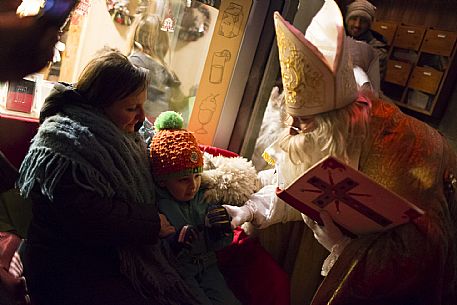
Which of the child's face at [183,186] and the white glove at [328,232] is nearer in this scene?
the white glove at [328,232]

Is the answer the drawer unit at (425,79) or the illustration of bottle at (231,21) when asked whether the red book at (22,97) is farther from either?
the drawer unit at (425,79)

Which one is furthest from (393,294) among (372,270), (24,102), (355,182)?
(24,102)

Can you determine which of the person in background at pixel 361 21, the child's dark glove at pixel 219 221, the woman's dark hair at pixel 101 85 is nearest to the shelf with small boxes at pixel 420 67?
the person in background at pixel 361 21

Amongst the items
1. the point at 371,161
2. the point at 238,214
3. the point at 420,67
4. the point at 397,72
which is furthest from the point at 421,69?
the point at 238,214

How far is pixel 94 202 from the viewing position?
4.14ft

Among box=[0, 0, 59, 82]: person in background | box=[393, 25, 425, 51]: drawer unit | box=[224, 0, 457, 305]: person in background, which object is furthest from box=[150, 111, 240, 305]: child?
box=[393, 25, 425, 51]: drawer unit

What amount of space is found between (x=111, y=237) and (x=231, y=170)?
0.50 m

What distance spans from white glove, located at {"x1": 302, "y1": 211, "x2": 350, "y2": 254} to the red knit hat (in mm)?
433

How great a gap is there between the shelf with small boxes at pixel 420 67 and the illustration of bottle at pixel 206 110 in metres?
1.28

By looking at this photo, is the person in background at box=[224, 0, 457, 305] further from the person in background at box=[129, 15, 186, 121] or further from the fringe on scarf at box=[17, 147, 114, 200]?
the person in background at box=[129, 15, 186, 121]

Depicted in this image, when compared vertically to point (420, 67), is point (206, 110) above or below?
below

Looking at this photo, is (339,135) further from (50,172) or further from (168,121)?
(50,172)

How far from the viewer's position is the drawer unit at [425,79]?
97.0 inches

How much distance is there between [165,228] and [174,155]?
0.25 metres
